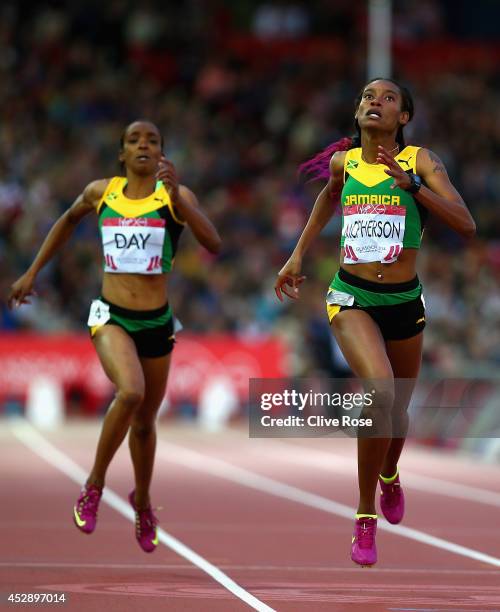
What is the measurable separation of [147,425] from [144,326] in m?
0.57

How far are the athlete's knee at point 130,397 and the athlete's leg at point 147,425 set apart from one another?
399 millimetres

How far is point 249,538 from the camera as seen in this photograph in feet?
33.6

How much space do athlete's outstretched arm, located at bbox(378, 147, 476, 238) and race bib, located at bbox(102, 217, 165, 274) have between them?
68.3 inches

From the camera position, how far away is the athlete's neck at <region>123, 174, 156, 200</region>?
9.00 metres

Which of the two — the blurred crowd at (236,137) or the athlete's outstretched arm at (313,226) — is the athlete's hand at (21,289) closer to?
the athlete's outstretched arm at (313,226)

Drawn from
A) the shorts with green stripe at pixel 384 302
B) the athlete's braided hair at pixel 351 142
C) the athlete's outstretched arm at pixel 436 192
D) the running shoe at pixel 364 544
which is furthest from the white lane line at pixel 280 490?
the athlete's braided hair at pixel 351 142

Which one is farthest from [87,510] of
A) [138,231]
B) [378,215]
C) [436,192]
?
[436,192]

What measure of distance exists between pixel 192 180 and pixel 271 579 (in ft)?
53.9

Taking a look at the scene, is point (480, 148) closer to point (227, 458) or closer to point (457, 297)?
point (457, 297)

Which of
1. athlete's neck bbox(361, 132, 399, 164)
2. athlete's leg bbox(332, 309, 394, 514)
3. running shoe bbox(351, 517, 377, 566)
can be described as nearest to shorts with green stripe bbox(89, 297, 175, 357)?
athlete's leg bbox(332, 309, 394, 514)

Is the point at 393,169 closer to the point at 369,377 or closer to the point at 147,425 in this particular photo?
the point at 369,377

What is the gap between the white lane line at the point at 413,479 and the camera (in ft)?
44.6

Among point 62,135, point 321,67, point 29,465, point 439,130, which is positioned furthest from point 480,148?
point 29,465

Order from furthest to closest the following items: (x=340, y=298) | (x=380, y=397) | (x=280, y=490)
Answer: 1. (x=280, y=490)
2. (x=340, y=298)
3. (x=380, y=397)
